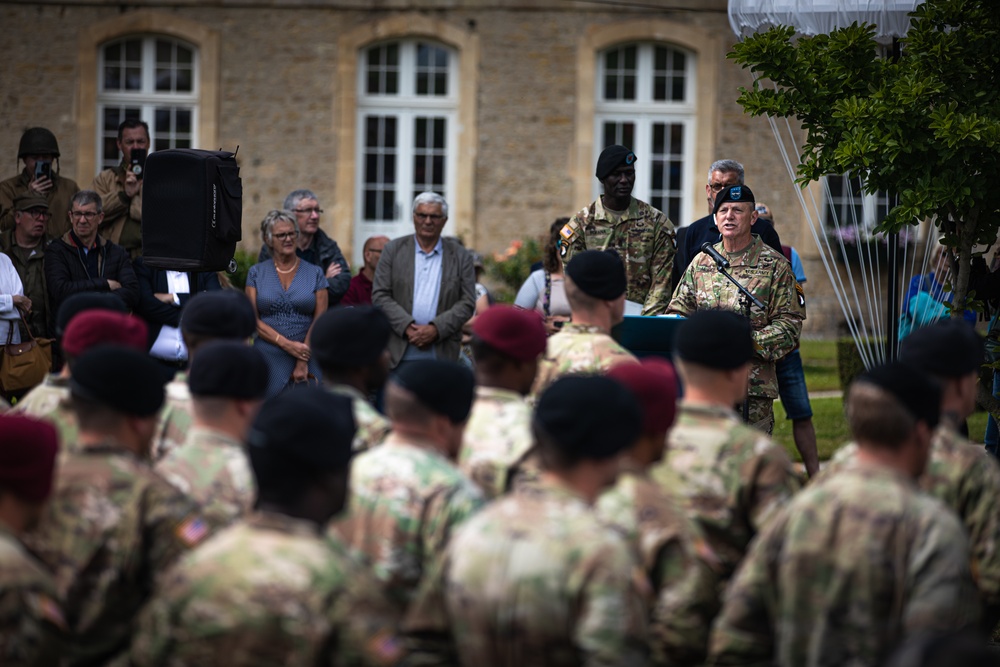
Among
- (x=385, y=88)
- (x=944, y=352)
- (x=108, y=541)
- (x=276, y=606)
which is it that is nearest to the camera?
(x=276, y=606)

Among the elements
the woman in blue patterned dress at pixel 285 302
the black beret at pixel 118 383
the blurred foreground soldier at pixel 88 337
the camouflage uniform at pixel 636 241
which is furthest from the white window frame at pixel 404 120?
the black beret at pixel 118 383

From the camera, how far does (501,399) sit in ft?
15.4

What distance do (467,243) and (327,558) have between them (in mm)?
17166

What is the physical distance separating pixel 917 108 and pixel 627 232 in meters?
1.81

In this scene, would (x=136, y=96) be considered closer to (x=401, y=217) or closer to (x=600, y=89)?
(x=401, y=217)

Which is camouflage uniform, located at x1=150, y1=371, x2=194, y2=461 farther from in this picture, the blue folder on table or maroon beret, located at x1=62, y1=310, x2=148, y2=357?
the blue folder on table

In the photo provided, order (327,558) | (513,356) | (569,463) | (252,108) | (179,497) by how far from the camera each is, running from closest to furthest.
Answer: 1. (327,558)
2. (569,463)
3. (179,497)
4. (513,356)
5. (252,108)

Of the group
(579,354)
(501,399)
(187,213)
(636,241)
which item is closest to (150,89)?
(187,213)

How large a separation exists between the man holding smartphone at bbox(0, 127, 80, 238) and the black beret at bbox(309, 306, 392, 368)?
239 inches

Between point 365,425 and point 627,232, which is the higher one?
point 627,232

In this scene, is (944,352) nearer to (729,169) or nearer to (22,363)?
(729,169)

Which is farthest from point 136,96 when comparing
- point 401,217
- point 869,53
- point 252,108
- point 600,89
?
point 869,53

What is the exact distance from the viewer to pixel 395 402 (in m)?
3.97

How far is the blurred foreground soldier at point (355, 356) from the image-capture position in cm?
475
